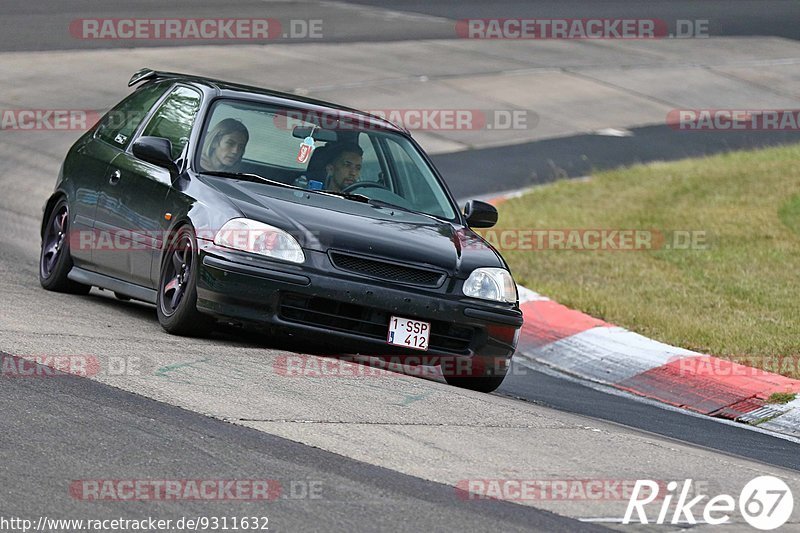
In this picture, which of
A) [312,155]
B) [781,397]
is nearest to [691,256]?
[781,397]

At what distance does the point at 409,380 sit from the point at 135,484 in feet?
8.89

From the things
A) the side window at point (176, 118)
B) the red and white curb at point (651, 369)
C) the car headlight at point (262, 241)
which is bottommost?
the red and white curb at point (651, 369)

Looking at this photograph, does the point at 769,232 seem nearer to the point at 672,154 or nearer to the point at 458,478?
the point at 672,154

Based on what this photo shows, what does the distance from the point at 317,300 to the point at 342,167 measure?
1355mm

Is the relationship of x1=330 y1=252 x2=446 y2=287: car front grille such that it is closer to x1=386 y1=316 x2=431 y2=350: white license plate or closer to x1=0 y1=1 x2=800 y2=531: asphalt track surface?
x1=386 y1=316 x2=431 y2=350: white license plate

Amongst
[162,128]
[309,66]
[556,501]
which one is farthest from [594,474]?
[309,66]

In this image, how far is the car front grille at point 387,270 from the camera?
27.0ft

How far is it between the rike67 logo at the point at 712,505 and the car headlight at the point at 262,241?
2.66 metres

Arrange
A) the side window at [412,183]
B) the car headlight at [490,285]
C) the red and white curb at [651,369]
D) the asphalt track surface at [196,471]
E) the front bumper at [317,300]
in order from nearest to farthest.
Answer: the asphalt track surface at [196,471]
the front bumper at [317,300]
the car headlight at [490,285]
the red and white curb at [651,369]
the side window at [412,183]

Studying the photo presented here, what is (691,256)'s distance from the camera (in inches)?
539

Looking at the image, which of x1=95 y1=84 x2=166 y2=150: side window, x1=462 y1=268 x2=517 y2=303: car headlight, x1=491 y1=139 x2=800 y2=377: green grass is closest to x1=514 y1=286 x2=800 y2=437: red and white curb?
x1=491 y1=139 x2=800 y2=377: green grass

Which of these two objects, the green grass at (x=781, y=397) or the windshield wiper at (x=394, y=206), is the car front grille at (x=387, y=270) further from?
the green grass at (x=781, y=397)

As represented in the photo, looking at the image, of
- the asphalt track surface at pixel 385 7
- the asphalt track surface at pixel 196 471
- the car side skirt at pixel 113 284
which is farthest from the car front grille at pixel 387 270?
the asphalt track surface at pixel 385 7

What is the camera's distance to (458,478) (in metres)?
6.05
